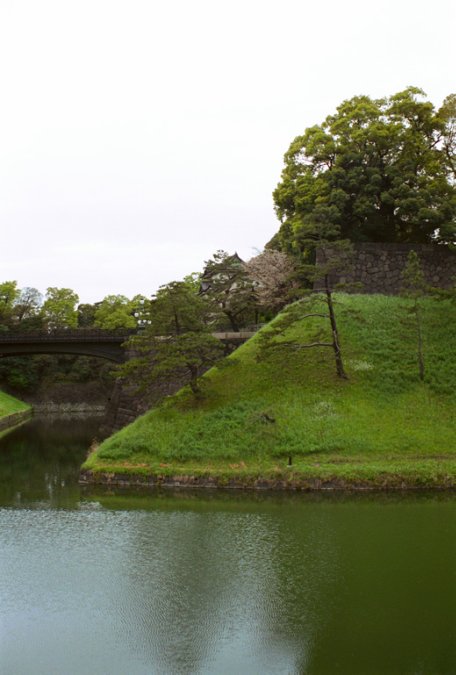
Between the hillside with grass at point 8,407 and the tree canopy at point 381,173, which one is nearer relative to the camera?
the tree canopy at point 381,173

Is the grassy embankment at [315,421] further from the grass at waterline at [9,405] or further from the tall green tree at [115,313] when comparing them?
the tall green tree at [115,313]

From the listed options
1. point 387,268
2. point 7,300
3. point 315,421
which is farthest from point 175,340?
point 7,300

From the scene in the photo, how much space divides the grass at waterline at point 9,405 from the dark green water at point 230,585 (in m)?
40.8

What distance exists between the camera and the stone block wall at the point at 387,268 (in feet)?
134

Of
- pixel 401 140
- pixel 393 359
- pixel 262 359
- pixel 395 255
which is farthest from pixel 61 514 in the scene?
pixel 401 140

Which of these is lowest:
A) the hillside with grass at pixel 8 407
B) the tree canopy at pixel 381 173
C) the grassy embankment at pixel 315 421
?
the hillside with grass at pixel 8 407

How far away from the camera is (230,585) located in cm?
1455

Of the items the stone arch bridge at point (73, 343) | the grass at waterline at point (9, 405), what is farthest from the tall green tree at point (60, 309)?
the stone arch bridge at point (73, 343)

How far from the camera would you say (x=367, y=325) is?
118 feet

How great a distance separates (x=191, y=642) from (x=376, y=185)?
33517mm

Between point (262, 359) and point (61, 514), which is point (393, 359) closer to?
point (262, 359)

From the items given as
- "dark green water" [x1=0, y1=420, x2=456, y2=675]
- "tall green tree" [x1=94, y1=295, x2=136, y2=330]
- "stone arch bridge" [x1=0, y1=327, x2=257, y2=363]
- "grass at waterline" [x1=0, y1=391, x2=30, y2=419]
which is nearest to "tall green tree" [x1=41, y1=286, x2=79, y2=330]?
"tall green tree" [x1=94, y1=295, x2=136, y2=330]

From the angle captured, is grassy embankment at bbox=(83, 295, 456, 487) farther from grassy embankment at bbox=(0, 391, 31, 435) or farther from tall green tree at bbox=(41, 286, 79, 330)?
tall green tree at bbox=(41, 286, 79, 330)

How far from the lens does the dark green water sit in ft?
36.4
